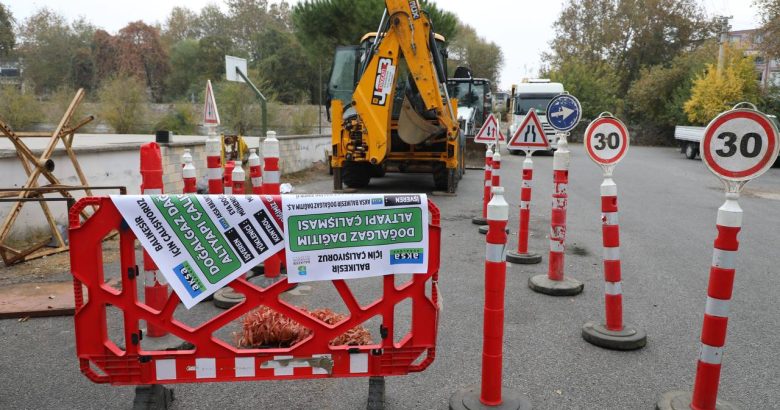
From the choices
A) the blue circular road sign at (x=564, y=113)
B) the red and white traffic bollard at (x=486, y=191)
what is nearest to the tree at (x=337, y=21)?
the red and white traffic bollard at (x=486, y=191)

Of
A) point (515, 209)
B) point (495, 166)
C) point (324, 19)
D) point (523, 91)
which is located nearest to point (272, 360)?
point (495, 166)

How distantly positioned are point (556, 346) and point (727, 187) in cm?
182

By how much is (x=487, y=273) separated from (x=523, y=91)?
25599 mm

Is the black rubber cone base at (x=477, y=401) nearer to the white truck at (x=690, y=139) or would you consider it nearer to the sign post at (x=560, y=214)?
the sign post at (x=560, y=214)

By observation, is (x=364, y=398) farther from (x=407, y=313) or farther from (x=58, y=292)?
(x=58, y=292)

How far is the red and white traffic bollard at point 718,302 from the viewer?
301cm

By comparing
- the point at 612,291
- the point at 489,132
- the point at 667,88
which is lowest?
the point at 612,291

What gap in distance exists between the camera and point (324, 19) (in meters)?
29.8

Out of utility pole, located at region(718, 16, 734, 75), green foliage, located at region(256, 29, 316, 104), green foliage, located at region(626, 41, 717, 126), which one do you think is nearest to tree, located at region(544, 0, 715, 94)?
utility pole, located at region(718, 16, 734, 75)

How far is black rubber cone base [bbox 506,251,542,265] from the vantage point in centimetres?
681

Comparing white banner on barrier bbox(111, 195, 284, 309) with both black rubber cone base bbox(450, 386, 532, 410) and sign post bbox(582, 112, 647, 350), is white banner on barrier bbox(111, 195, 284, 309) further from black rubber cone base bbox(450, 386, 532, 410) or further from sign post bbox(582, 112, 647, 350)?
sign post bbox(582, 112, 647, 350)

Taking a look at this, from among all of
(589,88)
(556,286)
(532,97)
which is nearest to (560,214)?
(556,286)

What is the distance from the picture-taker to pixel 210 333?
304cm

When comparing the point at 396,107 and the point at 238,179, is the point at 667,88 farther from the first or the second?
the point at 238,179
